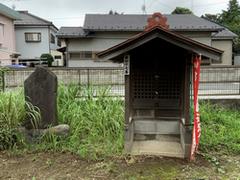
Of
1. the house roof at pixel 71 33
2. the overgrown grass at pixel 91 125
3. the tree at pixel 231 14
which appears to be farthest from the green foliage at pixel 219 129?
the tree at pixel 231 14

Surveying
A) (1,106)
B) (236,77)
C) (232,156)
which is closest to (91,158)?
(1,106)

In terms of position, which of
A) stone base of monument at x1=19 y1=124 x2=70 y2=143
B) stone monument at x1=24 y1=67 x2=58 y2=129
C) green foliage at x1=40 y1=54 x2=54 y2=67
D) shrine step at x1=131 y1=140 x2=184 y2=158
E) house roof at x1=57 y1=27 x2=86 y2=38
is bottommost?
shrine step at x1=131 y1=140 x2=184 y2=158

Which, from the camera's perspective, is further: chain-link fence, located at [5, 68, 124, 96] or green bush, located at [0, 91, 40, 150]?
chain-link fence, located at [5, 68, 124, 96]

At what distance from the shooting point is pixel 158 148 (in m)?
4.98

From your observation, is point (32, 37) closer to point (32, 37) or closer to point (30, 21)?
point (32, 37)

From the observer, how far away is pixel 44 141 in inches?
206

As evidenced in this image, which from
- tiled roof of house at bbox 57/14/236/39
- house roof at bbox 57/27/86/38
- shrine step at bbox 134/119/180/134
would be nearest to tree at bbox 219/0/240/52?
tiled roof of house at bbox 57/14/236/39

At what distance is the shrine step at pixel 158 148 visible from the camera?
4.80m

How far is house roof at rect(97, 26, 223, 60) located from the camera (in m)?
4.28

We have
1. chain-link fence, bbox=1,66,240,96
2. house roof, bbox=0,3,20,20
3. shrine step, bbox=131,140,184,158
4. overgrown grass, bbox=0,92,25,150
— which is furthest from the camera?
house roof, bbox=0,3,20,20

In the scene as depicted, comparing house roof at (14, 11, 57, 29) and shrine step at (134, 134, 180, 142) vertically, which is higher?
house roof at (14, 11, 57, 29)

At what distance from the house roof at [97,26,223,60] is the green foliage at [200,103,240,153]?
1779 millimetres

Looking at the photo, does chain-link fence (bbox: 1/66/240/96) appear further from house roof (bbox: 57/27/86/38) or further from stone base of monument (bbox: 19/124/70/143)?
house roof (bbox: 57/27/86/38)

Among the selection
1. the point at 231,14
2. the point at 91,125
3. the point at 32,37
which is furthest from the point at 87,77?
the point at 231,14
